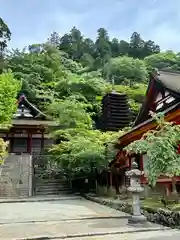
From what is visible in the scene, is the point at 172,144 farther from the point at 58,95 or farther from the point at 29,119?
the point at 58,95

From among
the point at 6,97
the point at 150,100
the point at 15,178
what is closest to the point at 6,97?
the point at 6,97

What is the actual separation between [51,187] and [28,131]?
10146mm

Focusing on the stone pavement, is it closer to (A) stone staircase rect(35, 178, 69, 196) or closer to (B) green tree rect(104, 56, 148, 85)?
(A) stone staircase rect(35, 178, 69, 196)

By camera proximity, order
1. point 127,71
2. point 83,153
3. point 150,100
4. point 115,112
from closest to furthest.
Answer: point 150,100 < point 83,153 < point 115,112 < point 127,71

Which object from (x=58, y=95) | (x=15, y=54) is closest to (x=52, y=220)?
(x=58, y=95)

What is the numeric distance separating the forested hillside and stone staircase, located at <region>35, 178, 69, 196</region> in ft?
5.07

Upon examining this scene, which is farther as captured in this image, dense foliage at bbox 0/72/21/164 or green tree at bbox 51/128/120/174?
green tree at bbox 51/128/120/174

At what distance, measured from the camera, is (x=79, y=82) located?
37156 mm

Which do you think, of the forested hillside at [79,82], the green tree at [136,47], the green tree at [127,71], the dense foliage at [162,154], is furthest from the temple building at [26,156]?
the green tree at [136,47]

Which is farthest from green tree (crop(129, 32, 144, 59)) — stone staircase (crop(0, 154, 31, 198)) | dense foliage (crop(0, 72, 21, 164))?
dense foliage (crop(0, 72, 21, 164))

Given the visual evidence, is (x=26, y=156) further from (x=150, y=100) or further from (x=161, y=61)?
(x=161, y=61)

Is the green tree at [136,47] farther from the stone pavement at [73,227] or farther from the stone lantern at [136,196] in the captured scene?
the stone lantern at [136,196]

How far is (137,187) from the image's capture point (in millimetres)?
10406

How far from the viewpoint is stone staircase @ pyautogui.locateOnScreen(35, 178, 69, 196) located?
20906mm
